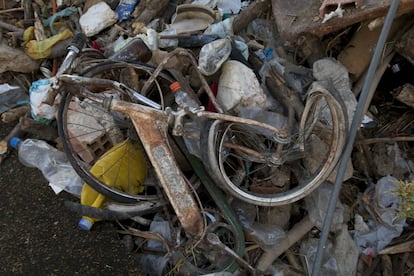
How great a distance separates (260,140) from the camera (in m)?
3.93

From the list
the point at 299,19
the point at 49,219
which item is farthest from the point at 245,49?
the point at 49,219

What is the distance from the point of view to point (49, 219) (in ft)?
13.6

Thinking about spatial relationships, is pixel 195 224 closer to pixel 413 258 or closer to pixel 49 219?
pixel 49 219

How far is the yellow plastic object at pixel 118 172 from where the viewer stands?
407 centimetres

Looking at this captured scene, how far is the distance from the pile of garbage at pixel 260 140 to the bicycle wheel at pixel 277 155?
0.01 meters

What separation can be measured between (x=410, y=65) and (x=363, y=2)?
947 mm

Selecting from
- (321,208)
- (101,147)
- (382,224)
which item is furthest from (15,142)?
(382,224)

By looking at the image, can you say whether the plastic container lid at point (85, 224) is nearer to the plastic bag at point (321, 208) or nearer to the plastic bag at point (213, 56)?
the plastic bag at point (213, 56)

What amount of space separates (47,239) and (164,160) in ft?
3.83

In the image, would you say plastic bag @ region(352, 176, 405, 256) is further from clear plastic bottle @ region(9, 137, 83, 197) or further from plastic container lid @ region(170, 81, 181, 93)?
clear plastic bottle @ region(9, 137, 83, 197)

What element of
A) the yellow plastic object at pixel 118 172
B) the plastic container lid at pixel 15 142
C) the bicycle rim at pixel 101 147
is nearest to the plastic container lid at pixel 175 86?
the bicycle rim at pixel 101 147

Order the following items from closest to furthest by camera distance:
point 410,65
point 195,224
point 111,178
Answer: point 195,224 → point 111,178 → point 410,65

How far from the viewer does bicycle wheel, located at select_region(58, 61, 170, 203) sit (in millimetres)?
4000

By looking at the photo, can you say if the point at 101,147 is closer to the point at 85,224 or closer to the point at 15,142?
the point at 85,224
